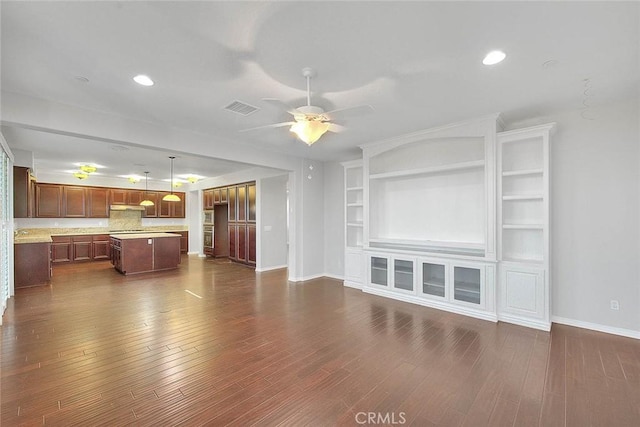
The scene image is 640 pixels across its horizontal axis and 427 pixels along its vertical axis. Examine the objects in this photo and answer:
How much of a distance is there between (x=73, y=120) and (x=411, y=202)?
502cm

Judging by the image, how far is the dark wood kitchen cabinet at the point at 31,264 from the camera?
18.0 feet

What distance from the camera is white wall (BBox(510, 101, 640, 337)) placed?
10.8 feet

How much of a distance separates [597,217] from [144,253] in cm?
865

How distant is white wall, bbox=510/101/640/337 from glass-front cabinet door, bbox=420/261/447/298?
1344mm

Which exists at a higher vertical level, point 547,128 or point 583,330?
point 547,128

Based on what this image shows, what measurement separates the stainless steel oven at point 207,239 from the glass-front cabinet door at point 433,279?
7.50 metres

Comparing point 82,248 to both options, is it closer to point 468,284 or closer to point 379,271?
point 379,271

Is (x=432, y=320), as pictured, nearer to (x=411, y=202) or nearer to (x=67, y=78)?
(x=411, y=202)

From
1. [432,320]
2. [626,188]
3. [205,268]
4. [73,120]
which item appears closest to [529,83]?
[626,188]

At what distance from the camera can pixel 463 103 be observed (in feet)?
11.1

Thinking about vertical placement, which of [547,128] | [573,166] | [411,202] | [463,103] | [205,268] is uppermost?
[463,103]

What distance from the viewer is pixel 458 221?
462 centimetres

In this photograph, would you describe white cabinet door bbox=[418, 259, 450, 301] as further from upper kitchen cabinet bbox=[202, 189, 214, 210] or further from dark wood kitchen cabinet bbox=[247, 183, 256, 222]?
upper kitchen cabinet bbox=[202, 189, 214, 210]

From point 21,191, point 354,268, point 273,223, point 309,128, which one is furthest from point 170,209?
point 309,128
